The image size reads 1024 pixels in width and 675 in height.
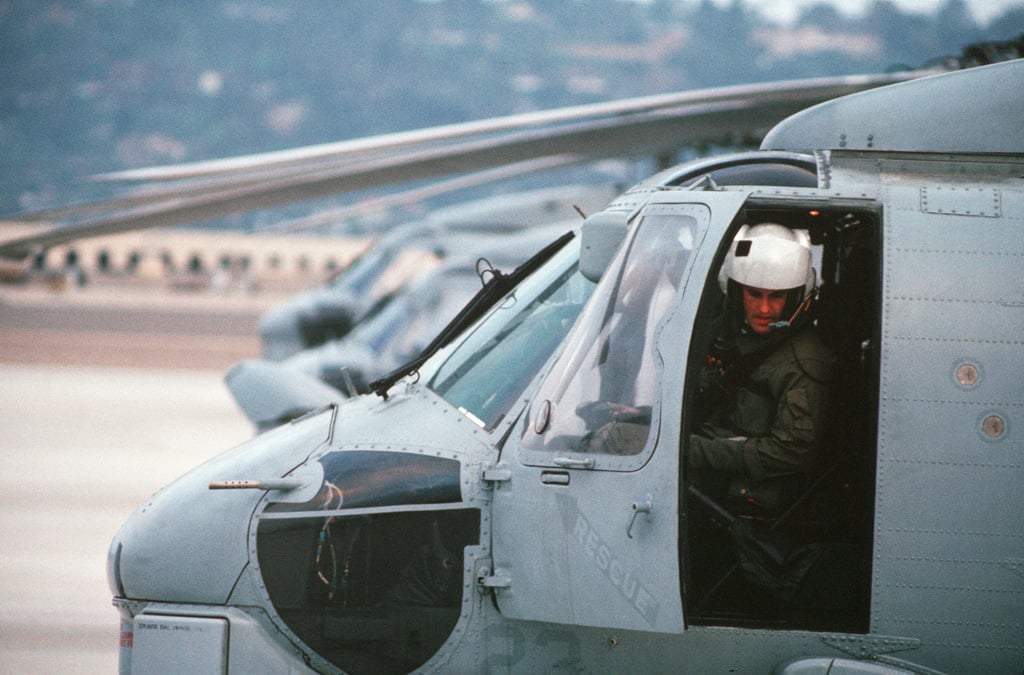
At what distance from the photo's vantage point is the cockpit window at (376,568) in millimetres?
4023

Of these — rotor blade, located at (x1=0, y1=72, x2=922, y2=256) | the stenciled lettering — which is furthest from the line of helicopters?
rotor blade, located at (x1=0, y1=72, x2=922, y2=256)

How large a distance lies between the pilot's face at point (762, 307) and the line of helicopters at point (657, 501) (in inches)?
12.8

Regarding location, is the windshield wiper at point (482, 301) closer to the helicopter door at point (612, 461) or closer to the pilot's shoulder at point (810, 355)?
the helicopter door at point (612, 461)

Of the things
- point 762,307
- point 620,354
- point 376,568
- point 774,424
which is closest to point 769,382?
point 774,424

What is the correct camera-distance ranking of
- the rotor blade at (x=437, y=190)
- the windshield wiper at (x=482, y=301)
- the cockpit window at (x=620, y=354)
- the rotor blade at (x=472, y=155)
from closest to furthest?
the cockpit window at (x=620, y=354) < the windshield wiper at (x=482, y=301) < the rotor blade at (x=472, y=155) < the rotor blade at (x=437, y=190)

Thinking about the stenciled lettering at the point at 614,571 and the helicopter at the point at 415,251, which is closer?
the stenciled lettering at the point at 614,571

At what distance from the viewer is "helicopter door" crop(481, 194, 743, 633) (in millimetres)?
3826

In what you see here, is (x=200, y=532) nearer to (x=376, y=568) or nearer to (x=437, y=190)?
(x=376, y=568)

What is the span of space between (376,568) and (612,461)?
83 cm

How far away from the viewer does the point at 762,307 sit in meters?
4.29

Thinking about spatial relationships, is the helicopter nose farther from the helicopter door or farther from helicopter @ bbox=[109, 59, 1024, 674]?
the helicopter door

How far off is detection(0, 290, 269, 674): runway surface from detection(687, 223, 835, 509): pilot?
12.6 ft

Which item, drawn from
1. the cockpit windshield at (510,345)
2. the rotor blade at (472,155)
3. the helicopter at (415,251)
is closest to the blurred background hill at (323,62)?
the helicopter at (415,251)

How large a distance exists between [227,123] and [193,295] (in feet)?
291
